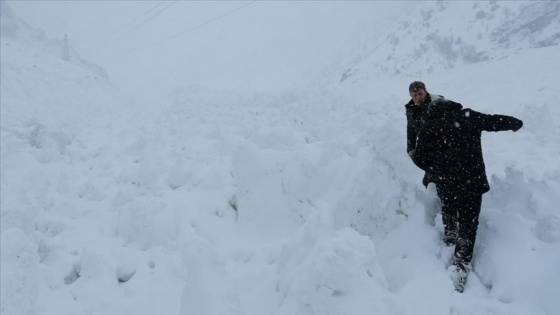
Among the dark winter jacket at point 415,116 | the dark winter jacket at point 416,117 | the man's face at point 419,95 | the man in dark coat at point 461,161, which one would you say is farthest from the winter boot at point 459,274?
the man's face at point 419,95

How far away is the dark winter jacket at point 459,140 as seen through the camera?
3.70 meters

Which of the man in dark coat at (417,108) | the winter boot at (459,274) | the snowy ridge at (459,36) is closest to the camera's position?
the winter boot at (459,274)

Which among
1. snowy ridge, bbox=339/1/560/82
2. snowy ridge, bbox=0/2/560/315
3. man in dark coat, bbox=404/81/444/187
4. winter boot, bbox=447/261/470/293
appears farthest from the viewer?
snowy ridge, bbox=339/1/560/82

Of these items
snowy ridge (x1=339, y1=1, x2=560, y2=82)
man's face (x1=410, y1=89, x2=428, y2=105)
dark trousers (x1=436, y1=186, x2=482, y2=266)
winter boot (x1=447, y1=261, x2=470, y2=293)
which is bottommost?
snowy ridge (x1=339, y1=1, x2=560, y2=82)

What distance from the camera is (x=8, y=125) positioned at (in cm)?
1080

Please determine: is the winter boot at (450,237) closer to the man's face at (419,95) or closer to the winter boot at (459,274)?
the winter boot at (459,274)

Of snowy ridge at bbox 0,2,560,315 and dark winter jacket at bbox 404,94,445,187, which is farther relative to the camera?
dark winter jacket at bbox 404,94,445,187

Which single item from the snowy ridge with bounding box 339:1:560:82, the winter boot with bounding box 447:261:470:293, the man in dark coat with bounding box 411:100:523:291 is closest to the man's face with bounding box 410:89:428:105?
the man in dark coat with bounding box 411:100:523:291

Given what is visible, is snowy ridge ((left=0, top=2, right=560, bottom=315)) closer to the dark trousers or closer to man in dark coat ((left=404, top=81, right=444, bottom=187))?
the dark trousers

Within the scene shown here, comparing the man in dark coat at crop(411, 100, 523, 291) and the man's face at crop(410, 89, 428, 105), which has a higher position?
the man's face at crop(410, 89, 428, 105)

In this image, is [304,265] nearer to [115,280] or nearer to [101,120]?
[115,280]

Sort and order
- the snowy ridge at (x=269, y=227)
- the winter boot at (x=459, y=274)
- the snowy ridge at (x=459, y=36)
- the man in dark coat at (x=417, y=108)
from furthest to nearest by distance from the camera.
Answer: the snowy ridge at (x=459, y=36) < the man in dark coat at (x=417, y=108) < the winter boot at (x=459, y=274) < the snowy ridge at (x=269, y=227)

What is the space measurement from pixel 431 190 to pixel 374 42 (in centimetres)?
3342

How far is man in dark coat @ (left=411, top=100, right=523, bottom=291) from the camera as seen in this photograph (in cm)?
369
